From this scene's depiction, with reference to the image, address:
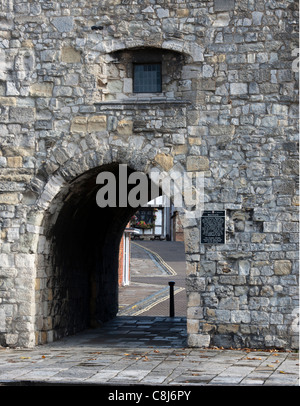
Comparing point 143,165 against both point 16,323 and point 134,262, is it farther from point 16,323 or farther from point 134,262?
point 134,262

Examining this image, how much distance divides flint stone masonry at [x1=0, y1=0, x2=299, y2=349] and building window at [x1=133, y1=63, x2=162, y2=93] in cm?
11

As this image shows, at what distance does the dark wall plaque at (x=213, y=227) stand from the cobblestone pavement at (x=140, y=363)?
1.48 m

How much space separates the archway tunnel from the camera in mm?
10234

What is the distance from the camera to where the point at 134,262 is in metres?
34.7

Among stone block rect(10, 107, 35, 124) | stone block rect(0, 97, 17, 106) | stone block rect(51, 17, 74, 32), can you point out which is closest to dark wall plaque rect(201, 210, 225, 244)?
stone block rect(10, 107, 35, 124)

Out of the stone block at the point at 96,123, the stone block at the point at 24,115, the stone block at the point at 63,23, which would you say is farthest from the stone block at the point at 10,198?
the stone block at the point at 63,23

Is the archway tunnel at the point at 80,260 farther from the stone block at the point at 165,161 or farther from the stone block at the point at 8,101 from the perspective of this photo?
the stone block at the point at 8,101

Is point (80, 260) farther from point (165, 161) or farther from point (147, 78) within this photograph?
point (147, 78)

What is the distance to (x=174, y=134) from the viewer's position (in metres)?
9.70

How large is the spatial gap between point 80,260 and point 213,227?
3295 mm

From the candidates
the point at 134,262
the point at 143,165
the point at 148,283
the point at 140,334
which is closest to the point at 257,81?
the point at 143,165

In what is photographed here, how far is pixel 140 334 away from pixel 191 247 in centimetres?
246

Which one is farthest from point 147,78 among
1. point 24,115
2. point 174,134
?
point 24,115

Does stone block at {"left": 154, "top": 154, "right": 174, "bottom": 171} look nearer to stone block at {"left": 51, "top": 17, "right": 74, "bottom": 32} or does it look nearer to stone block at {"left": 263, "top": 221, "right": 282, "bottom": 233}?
stone block at {"left": 263, "top": 221, "right": 282, "bottom": 233}
